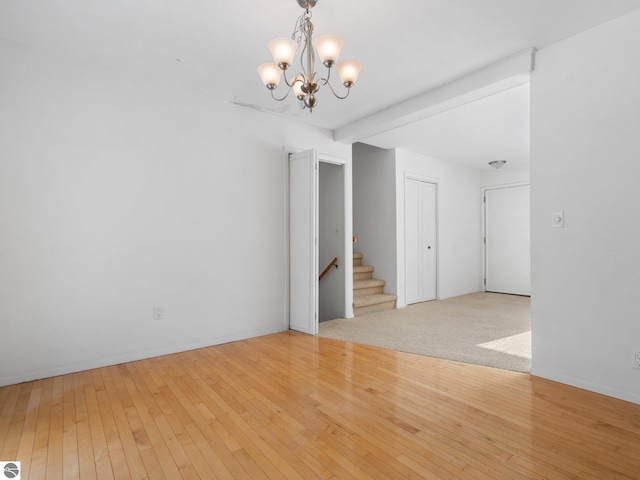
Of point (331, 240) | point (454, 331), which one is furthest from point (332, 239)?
point (454, 331)

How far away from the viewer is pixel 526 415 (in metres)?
2.23

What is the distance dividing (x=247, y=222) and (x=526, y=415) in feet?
10.3

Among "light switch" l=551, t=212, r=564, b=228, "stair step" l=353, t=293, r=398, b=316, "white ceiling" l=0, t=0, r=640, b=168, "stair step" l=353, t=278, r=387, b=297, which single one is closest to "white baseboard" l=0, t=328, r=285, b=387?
"stair step" l=353, t=293, r=398, b=316

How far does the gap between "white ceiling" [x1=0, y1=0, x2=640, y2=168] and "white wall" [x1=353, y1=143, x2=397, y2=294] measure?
2.21 m

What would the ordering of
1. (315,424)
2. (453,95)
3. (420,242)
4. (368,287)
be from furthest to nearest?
1. (420,242)
2. (368,287)
3. (453,95)
4. (315,424)

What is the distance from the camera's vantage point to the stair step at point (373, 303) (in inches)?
207

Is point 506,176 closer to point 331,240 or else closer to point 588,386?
point 331,240

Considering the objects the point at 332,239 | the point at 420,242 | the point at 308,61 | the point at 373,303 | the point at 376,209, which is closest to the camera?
the point at 308,61

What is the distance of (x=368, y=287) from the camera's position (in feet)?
18.6

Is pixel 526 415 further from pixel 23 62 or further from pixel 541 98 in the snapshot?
pixel 23 62

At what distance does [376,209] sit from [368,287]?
1.36m

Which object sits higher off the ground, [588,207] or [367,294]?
[588,207]

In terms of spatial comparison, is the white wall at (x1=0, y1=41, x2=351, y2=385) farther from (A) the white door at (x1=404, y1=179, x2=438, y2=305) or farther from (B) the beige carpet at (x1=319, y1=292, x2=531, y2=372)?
(A) the white door at (x1=404, y1=179, x2=438, y2=305)

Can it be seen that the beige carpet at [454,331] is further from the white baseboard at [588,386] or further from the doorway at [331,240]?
the doorway at [331,240]
